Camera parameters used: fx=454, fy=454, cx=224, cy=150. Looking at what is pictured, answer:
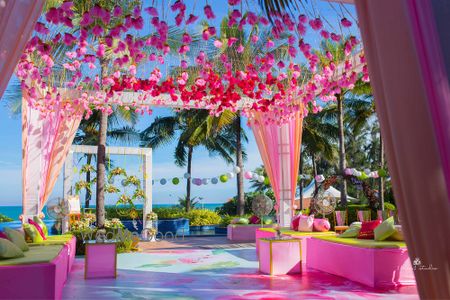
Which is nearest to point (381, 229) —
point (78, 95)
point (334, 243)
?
point (334, 243)

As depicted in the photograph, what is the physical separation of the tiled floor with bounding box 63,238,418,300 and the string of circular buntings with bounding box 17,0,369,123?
268cm

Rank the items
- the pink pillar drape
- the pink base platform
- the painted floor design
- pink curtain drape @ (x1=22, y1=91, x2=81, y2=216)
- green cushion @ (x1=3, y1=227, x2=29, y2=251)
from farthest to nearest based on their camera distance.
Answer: pink curtain drape @ (x1=22, y1=91, x2=81, y2=216), the pink base platform, green cushion @ (x1=3, y1=227, x2=29, y2=251), the painted floor design, the pink pillar drape

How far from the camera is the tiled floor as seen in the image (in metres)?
5.25

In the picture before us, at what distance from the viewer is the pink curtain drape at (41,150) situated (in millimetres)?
8422

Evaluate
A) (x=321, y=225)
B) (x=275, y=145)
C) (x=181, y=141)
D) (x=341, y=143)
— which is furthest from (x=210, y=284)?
(x=181, y=141)

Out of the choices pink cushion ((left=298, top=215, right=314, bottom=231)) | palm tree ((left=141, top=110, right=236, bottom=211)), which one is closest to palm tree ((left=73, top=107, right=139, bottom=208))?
palm tree ((left=141, top=110, right=236, bottom=211))

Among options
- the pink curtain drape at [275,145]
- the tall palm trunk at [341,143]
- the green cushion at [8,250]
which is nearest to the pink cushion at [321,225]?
the pink curtain drape at [275,145]

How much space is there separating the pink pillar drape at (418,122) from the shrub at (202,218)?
16.4 meters

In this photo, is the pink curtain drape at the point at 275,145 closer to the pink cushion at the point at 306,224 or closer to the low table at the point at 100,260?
the pink cushion at the point at 306,224

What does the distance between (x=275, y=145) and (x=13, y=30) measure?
814cm

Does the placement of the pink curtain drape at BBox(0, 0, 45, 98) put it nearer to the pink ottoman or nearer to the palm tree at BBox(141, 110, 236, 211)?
the pink ottoman

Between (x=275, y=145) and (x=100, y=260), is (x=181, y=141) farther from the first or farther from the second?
(x=100, y=260)

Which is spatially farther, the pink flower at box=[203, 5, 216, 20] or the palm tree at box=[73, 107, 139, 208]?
the palm tree at box=[73, 107, 139, 208]

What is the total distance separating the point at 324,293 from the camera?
5312 millimetres
